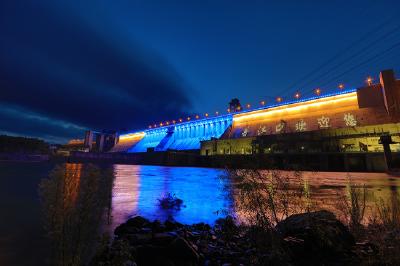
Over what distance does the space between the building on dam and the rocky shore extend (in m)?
22.3

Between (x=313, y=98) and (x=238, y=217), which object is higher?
(x=313, y=98)

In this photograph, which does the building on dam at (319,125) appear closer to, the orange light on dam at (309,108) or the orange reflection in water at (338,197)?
the orange light on dam at (309,108)

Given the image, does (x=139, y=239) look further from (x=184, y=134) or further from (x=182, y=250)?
(x=184, y=134)

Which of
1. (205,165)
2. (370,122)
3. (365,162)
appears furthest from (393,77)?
(205,165)

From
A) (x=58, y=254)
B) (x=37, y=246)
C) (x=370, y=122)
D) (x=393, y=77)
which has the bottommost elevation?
(x=37, y=246)

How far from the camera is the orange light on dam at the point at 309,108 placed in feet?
216

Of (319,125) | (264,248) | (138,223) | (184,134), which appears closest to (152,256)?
(264,248)

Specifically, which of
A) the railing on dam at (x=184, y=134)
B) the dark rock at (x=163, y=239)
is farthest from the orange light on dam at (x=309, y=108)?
the dark rock at (x=163, y=239)

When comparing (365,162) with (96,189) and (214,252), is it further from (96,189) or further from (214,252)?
(96,189)

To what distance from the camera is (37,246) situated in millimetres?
6207

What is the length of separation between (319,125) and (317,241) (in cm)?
6918

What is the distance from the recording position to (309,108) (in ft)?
241

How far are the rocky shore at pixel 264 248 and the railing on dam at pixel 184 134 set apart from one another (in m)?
88.3

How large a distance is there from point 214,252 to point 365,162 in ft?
159
